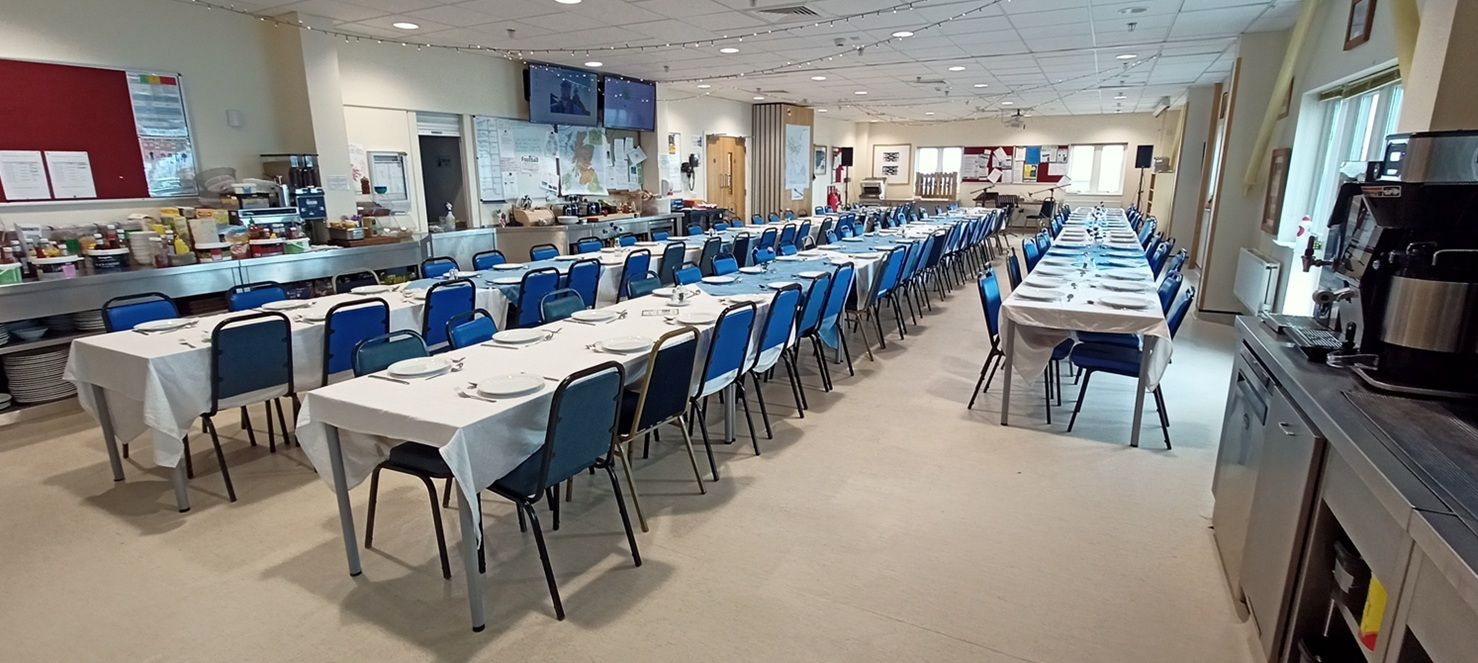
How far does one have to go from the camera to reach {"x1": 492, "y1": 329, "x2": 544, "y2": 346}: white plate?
10.8 ft

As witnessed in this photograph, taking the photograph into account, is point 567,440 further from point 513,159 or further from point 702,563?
point 513,159

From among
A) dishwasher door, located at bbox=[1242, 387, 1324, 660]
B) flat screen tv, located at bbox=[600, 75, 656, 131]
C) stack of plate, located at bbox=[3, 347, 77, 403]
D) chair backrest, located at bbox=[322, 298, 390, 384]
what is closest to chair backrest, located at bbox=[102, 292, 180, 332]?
stack of plate, located at bbox=[3, 347, 77, 403]

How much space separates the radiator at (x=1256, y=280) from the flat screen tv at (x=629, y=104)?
822 cm

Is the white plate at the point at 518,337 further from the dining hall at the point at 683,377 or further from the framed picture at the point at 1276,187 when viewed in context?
the framed picture at the point at 1276,187

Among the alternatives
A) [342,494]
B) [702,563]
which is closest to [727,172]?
[702,563]

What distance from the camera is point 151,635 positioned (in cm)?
247

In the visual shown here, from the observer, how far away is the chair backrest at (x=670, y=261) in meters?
6.93

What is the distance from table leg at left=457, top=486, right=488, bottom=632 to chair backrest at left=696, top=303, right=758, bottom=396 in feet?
4.65

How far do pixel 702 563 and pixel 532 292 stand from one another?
3136mm

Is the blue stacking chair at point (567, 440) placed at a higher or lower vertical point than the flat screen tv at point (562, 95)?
lower

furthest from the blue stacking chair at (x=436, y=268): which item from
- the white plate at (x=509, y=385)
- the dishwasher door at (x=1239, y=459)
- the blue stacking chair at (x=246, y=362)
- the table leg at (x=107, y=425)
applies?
the dishwasher door at (x=1239, y=459)

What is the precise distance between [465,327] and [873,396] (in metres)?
2.86

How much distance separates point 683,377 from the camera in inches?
125

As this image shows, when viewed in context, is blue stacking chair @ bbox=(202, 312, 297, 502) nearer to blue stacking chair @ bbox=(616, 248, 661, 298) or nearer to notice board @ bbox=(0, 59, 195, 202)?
blue stacking chair @ bbox=(616, 248, 661, 298)
